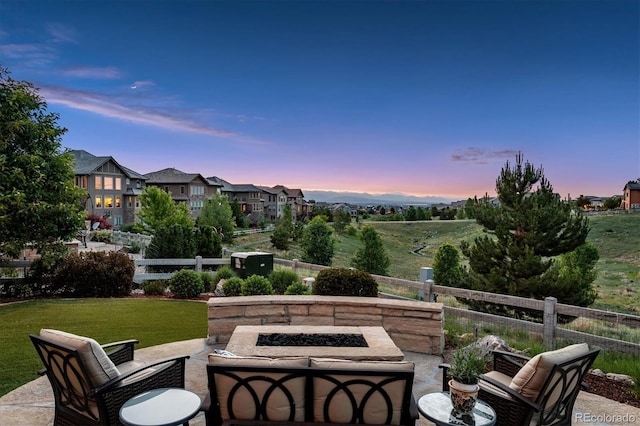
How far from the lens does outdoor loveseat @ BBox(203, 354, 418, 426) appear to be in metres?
3.00

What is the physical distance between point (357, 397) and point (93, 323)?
22.4ft

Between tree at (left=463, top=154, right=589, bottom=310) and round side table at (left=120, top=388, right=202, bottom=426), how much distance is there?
1322 cm

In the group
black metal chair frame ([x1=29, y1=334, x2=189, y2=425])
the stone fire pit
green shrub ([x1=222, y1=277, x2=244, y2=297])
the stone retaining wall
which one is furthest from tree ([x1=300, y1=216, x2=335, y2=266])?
black metal chair frame ([x1=29, y1=334, x2=189, y2=425])

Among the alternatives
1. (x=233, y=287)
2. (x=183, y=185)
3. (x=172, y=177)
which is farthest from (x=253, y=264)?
(x=172, y=177)

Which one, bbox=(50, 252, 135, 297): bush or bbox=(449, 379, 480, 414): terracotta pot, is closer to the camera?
bbox=(449, 379, 480, 414): terracotta pot

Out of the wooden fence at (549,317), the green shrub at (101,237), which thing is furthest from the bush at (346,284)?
the green shrub at (101,237)

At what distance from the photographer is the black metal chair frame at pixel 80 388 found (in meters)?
3.20

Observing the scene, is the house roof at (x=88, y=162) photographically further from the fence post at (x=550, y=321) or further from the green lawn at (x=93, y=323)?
the fence post at (x=550, y=321)

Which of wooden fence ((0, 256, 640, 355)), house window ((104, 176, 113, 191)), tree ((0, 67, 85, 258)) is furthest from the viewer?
house window ((104, 176, 113, 191))

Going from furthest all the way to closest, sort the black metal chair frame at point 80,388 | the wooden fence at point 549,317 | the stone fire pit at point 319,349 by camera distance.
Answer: the wooden fence at point 549,317 → the stone fire pit at point 319,349 → the black metal chair frame at point 80,388

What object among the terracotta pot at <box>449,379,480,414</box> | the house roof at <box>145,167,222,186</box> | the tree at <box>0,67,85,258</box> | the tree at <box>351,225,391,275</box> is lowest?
the tree at <box>351,225,391,275</box>

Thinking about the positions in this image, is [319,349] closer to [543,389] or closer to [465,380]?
[465,380]

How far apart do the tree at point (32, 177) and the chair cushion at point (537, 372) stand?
37.8ft

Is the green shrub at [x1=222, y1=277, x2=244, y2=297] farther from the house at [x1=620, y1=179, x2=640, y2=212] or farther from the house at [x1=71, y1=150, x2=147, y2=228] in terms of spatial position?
the house at [x1=620, y1=179, x2=640, y2=212]
